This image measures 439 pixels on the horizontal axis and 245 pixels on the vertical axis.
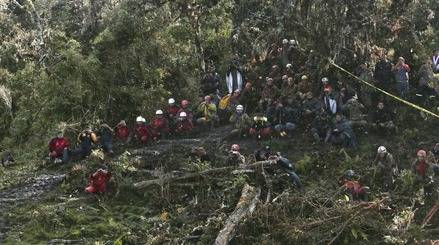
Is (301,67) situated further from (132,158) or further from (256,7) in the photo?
(132,158)

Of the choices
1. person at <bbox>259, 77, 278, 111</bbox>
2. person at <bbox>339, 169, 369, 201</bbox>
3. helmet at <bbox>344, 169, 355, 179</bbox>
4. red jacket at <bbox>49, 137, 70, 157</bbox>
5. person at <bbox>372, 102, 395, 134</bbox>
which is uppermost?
person at <bbox>259, 77, 278, 111</bbox>

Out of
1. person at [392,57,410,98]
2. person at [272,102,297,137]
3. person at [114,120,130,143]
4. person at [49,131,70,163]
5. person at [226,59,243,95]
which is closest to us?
person at [272,102,297,137]

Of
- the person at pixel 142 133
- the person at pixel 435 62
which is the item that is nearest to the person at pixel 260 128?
the person at pixel 142 133

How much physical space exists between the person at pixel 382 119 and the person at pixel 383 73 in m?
1.00

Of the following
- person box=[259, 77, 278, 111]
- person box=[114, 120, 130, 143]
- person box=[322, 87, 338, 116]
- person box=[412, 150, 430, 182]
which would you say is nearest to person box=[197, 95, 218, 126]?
person box=[259, 77, 278, 111]

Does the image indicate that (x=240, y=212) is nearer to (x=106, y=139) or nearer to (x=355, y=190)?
(x=355, y=190)

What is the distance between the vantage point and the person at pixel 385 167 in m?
13.9

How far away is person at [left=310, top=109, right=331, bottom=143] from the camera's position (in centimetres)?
1631

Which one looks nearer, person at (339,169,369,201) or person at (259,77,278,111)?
person at (339,169,369,201)

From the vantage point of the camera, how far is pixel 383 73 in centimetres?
1728

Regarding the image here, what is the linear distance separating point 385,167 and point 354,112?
2715 millimetres

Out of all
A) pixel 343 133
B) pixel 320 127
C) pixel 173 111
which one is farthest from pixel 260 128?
pixel 173 111

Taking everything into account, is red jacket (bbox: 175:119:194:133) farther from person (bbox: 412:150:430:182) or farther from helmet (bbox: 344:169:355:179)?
person (bbox: 412:150:430:182)

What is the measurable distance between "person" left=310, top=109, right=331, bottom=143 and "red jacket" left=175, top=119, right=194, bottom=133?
3.85 meters
